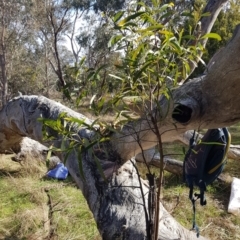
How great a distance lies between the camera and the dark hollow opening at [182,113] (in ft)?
5.22

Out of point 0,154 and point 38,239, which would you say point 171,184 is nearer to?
point 38,239

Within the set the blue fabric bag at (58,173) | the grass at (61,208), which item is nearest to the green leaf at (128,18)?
the grass at (61,208)

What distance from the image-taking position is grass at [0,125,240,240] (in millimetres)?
3174

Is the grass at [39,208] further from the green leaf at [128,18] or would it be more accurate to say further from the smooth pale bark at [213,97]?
the green leaf at [128,18]

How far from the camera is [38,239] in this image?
2.99m

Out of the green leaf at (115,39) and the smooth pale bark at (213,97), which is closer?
the green leaf at (115,39)

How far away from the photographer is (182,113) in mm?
1610

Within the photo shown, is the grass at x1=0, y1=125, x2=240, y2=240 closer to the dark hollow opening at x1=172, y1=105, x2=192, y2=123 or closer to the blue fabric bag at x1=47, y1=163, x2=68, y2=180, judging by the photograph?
the blue fabric bag at x1=47, y1=163, x2=68, y2=180

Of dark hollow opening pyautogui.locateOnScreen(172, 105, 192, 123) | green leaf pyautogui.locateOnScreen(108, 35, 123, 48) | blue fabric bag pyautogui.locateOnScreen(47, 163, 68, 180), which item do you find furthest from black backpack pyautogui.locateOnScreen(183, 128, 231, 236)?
blue fabric bag pyautogui.locateOnScreen(47, 163, 68, 180)

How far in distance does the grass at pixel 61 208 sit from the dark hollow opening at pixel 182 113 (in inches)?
46.4

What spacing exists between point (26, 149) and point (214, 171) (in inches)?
150

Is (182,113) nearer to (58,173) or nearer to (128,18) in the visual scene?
(128,18)

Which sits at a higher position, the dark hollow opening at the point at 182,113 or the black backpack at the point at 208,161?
the dark hollow opening at the point at 182,113

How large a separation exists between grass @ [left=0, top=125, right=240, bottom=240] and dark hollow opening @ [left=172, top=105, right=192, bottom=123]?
1.18 m
